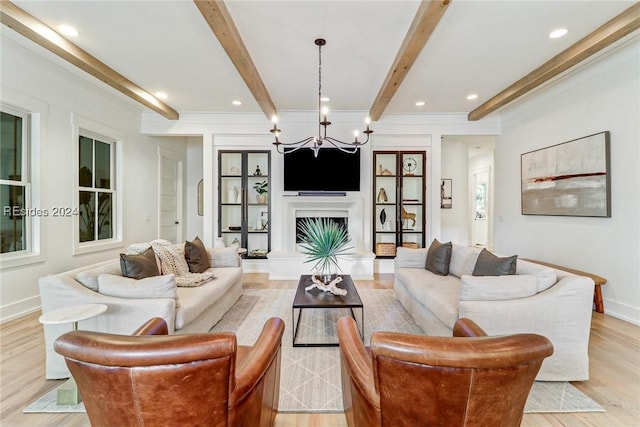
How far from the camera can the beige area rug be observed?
180 cm

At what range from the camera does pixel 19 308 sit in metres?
3.16

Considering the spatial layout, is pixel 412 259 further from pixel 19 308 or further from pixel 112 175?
pixel 112 175

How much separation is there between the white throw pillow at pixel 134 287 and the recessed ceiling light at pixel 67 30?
2449 mm

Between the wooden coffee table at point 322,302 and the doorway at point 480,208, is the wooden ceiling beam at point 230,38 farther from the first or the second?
the doorway at point 480,208

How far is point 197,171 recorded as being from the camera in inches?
271

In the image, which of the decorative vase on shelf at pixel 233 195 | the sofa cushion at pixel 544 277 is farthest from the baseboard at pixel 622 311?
the decorative vase on shelf at pixel 233 195

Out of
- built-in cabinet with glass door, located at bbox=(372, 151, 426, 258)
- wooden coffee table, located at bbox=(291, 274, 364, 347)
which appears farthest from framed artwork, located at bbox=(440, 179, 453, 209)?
wooden coffee table, located at bbox=(291, 274, 364, 347)

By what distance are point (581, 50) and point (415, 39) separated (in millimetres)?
1836

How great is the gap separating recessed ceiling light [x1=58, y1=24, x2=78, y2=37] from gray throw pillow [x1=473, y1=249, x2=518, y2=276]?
4480 mm

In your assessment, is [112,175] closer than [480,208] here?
Yes

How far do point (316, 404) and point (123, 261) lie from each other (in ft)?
6.37

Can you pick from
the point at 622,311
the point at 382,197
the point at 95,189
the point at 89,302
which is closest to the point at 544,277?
the point at 622,311

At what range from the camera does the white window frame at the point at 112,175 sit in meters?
3.89

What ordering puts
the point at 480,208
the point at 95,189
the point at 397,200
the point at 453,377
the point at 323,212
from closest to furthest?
the point at 453,377, the point at 95,189, the point at 323,212, the point at 397,200, the point at 480,208
